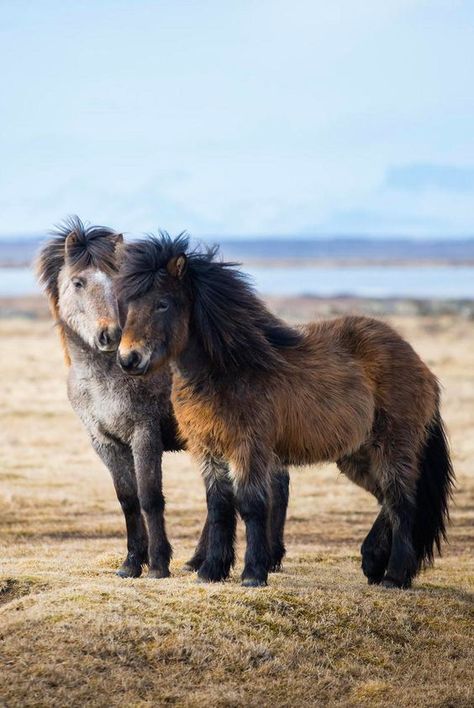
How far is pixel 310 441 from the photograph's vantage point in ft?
31.6

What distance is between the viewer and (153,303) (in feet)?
29.2

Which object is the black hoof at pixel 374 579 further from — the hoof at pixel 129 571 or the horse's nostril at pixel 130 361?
the horse's nostril at pixel 130 361

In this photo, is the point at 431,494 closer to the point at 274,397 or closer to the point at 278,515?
the point at 278,515

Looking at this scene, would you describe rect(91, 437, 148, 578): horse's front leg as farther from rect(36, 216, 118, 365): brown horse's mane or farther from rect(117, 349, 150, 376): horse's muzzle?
rect(117, 349, 150, 376): horse's muzzle

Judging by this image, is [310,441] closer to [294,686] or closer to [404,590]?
[404,590]

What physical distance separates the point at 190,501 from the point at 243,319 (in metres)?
8.28

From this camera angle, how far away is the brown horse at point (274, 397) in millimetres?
9055

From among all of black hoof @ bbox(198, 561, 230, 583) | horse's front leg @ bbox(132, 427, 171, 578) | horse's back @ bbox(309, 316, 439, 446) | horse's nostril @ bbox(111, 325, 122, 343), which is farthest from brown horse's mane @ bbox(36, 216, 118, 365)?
black hoof @ bbox(198, 561, 230, 583)

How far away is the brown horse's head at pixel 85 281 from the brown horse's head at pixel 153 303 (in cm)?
80

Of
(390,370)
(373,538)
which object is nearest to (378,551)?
(373,538)

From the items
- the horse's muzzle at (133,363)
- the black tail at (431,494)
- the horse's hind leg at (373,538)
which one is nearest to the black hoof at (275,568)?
the horse's hind leg at (373,538)

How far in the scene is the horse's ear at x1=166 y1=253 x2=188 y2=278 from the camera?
905 cm

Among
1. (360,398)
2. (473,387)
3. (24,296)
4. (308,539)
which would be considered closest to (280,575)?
(360,398)

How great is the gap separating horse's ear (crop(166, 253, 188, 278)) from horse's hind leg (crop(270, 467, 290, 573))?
263 cm
